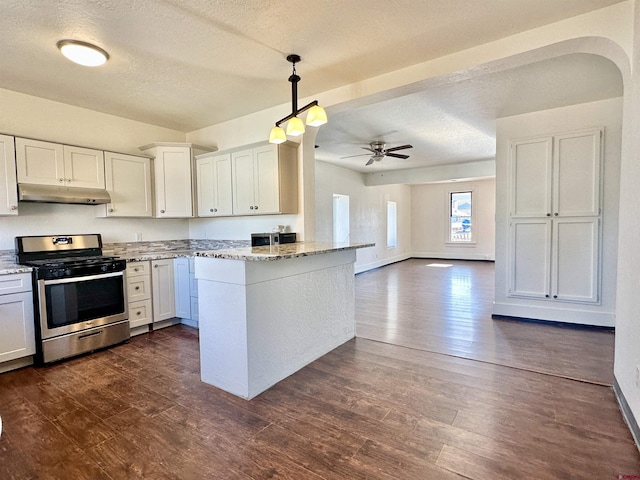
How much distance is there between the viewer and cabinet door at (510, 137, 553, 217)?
13.0 feet

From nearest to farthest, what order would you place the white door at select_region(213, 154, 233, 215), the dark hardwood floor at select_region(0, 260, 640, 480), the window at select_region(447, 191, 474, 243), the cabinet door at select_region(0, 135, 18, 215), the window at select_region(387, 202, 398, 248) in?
the dark hardwood floor at select_region(0, 260, 640, 480) → the cabinet door at select_region(0, 135, 18, 215) → the white door at select_region(213, 154, 233, 215) → the window at select_region(387, 202, 398, 248) → the window at select_region(447, 191, 474, 243)

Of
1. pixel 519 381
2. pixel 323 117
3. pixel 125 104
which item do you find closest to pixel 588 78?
pixel 323 117

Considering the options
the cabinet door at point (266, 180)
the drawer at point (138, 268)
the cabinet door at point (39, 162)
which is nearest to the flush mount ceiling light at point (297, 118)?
the cabinet door at point (266, 180)

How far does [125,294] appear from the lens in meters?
3.53

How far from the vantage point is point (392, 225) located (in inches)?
392

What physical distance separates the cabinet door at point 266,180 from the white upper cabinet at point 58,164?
1.75 metres

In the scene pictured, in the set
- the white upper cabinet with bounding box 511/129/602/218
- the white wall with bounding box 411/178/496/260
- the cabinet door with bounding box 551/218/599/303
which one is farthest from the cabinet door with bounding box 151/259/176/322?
the white wall with bounding box 411/178/496/260

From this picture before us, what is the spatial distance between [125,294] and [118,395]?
1389 mm

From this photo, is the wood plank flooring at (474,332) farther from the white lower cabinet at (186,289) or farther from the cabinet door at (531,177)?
the white lower cabinet at (186,289)

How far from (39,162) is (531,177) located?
5406mm

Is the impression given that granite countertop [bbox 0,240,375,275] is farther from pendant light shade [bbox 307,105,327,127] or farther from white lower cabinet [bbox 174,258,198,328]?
pendant light shade [bbox 307,105,327,127]

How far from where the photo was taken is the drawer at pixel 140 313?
3643 millimetres

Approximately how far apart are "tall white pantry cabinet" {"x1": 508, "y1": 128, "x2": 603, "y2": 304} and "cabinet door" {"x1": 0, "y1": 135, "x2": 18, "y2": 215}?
5.36 m

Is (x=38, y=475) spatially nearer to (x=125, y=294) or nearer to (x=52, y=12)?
(x=125, y=294)
